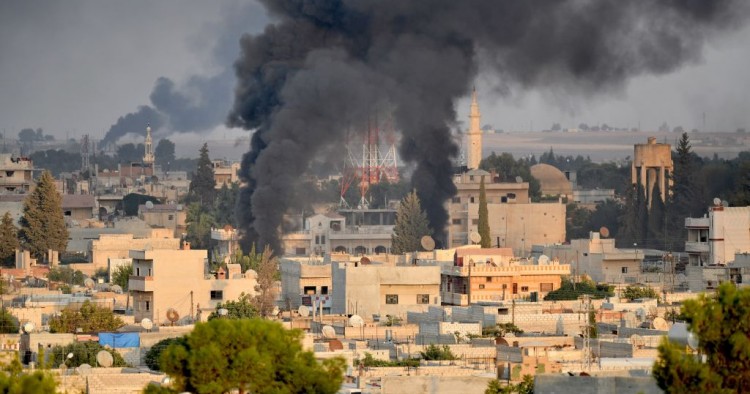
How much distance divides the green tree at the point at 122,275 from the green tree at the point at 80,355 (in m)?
21.5

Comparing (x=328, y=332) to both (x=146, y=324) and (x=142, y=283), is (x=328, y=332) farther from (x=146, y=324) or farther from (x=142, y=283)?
(x=142, y=283)

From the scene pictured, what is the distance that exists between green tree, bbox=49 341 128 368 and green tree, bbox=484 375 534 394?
23.8 ft

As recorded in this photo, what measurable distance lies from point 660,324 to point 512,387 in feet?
43.5

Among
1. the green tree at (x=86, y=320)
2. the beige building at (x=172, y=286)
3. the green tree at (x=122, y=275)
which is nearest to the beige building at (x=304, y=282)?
the green tree at (x=122, y=275)

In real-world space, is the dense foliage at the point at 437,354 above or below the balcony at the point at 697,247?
below

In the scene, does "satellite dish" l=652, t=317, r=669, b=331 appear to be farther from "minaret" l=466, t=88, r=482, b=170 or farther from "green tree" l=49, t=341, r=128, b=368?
"minaret" l=466, t=88, r=482, b=170

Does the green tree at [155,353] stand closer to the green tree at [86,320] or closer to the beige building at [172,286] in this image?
the green tree at [86,320]

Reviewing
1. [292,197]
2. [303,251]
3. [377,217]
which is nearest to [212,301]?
[292,197]

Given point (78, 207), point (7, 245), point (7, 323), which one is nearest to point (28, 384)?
point (7, 323)

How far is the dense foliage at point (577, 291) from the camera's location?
5162 cm

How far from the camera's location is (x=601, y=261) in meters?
64.4

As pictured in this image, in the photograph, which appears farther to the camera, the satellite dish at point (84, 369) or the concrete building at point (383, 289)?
the concrete building at point (383, 289)

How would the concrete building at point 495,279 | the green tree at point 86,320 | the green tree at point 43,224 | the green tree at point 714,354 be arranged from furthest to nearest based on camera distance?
the green tree at point 43,224
the concrete building at point 495,279
the green tree at point 86,320
the green tree at point 714,354

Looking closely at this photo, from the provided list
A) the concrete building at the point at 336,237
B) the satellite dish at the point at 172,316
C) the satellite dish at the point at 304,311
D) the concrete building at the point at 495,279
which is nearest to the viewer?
the satellite dish at the point at 172,316
